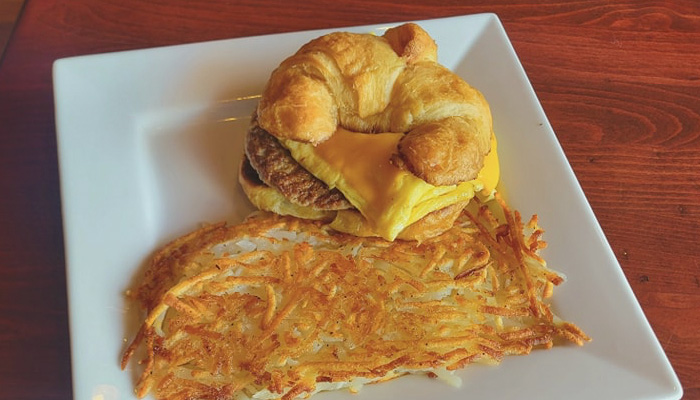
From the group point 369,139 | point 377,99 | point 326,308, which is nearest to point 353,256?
point 326,308

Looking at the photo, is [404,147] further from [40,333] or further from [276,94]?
[40,333]

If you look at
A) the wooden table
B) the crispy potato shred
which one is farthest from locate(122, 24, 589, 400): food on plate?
the wooden table

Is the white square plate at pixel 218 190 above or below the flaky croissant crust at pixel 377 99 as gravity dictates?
below

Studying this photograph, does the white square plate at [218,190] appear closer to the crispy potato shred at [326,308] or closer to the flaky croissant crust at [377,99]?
the crispy potato shred at [326,308]

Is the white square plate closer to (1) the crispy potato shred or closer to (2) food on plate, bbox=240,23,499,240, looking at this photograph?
(1) the crispy potato shred

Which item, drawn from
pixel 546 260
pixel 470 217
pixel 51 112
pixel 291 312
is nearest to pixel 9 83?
pixel 51 112

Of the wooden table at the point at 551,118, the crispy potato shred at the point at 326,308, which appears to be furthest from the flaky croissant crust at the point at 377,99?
the wooden table at the point at 551,118

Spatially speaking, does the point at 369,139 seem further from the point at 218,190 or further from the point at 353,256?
the point at 218,190
